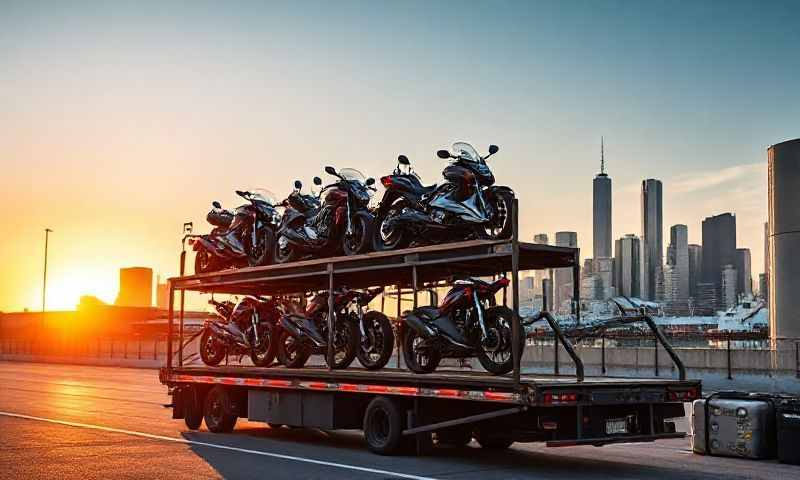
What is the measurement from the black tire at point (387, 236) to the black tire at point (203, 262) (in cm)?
477

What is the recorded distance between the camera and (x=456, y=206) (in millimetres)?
13523

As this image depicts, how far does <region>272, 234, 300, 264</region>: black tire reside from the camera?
54.8 ft

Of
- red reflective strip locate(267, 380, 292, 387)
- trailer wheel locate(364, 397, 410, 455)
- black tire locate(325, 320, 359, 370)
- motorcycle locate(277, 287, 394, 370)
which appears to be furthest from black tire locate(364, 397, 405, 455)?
red reflective strip locate(267, 380, 292, 387)

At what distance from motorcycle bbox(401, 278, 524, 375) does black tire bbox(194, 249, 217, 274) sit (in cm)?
621

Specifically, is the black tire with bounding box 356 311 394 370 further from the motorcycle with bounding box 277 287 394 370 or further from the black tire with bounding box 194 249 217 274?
the black tire with bounding box 194 249 217 274

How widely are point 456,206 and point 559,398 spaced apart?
3324mm

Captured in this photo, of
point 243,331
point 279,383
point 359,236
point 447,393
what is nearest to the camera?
point 447,393

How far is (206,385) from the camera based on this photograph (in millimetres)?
17188

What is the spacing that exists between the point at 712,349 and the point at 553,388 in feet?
54.9

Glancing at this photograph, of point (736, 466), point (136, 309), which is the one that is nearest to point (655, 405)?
point (736, 466)

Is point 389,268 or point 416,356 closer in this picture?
point 416,356

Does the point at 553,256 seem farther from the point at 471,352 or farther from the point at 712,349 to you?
the point at 712,349

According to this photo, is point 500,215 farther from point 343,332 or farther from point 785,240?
point 785,240

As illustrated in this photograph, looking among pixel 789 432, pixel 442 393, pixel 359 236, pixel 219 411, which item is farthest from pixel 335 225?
pixel 789 432
